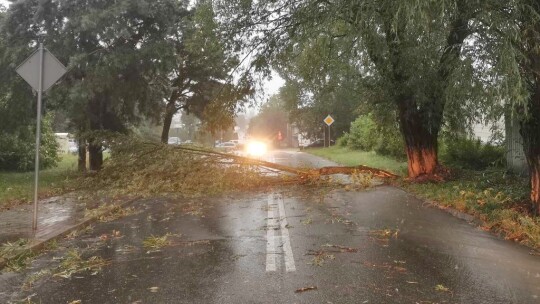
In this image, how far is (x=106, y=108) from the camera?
20.8 m

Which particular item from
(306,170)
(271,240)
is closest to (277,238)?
(271,240)

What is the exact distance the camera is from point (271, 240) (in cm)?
788

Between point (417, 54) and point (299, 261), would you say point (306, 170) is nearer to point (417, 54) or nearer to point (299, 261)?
point (417, 54)

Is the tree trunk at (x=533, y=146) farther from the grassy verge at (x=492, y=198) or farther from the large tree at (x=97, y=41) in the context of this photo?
the large tree at (x=97, y=41)

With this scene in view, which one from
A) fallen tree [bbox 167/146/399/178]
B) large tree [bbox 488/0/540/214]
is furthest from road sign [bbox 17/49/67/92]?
fallen tree [bbox 167/146/399/178]

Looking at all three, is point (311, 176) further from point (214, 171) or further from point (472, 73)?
point (472, 73)

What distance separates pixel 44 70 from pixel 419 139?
11.2m

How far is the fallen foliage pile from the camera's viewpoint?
48.6 ft

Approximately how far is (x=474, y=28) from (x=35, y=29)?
16.7 m

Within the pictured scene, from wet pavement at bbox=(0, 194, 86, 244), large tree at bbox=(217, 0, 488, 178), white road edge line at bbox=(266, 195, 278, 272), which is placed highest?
large tree at bbox=(217, 0, 488, 178)

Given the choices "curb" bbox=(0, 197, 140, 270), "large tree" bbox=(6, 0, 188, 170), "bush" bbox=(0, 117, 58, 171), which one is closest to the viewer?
"curb" bbox=(0, 197, 140, 270)

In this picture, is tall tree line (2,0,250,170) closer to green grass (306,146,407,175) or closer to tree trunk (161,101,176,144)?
green grass (306,146,407,175)

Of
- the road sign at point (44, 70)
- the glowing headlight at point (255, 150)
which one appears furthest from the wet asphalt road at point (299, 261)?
the glowing headlight at point (255, 150)

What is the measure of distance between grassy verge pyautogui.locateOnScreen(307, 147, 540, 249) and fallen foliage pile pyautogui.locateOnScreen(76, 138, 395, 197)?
9.15 ft
